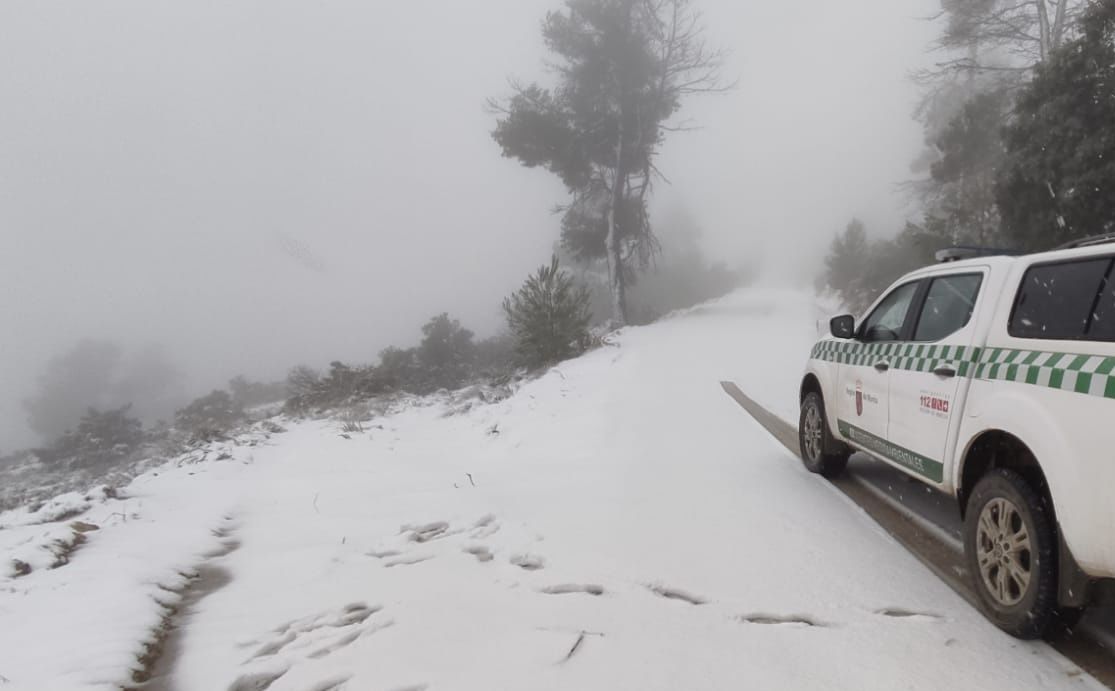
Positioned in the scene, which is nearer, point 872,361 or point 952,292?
point 952,292

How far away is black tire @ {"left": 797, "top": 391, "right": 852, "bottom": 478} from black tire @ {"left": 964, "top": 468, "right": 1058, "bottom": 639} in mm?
2012

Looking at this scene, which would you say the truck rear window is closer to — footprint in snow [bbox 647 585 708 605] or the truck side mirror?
the truck side mirror

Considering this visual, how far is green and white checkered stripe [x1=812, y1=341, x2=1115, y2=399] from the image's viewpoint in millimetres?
2049

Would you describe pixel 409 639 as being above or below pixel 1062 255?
below

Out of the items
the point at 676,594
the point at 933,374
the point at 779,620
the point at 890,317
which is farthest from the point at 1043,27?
the point at 676,594

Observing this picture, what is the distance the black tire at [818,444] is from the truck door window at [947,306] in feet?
4.76

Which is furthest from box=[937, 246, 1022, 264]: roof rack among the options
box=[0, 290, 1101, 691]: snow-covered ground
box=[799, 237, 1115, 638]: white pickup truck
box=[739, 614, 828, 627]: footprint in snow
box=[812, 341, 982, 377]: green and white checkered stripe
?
box=[739, 614, 828, 627]: footprint in snow

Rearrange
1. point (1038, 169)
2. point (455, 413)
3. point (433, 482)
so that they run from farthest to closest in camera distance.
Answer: point (455, 413)
point (1038, 169)
point (433, 482)

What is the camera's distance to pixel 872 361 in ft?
13.1

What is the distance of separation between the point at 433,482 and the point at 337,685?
11.8ft

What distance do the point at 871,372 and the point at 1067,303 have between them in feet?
5.38

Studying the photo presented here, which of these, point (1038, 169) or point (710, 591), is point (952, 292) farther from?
point (1038, 169)

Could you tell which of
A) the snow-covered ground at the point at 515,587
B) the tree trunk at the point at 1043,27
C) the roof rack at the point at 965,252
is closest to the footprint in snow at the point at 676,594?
the snow-covered ground at the point at 515,587

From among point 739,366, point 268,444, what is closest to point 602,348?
point 739,366
